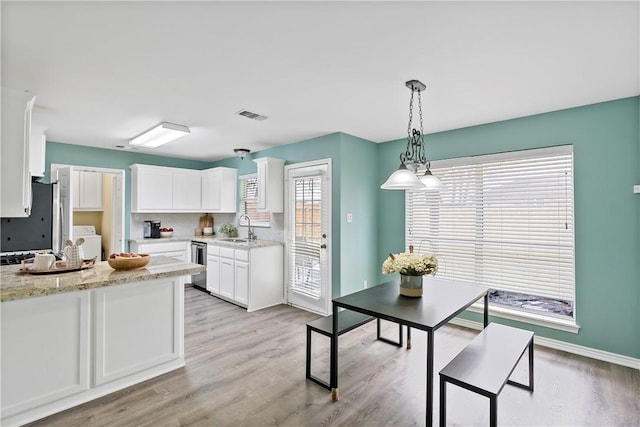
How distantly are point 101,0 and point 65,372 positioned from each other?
2.38 m

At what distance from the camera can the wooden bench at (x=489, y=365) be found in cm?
171

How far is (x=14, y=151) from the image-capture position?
2.14 meters

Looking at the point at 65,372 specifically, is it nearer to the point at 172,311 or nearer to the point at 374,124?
the point at 172,311

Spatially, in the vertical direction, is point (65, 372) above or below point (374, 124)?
below

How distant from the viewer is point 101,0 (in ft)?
5.05

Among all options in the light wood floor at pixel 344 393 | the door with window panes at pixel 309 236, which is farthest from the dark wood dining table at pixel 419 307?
the door with window panes at pixel 309 236

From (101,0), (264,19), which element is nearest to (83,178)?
(101,0)

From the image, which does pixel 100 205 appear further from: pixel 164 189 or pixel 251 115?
pixel 251 115

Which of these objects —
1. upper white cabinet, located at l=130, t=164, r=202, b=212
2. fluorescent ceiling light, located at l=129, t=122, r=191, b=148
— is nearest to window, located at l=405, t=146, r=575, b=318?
fluorescent ceiling light, located at l=129, t=122, r=191, b=148

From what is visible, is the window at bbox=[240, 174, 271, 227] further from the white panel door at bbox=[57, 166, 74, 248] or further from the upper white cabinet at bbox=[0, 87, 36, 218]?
the upper white cabinet at bbox=[0, 87, 36, 218]

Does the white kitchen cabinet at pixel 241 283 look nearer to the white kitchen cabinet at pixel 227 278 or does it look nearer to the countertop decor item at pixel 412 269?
the white kitchen cabinet at pixel 227 278

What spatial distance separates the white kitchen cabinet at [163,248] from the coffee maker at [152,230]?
10.5 inches

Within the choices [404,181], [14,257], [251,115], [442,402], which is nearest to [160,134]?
[251,115]

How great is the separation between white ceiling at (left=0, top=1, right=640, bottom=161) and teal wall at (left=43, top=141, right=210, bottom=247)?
1.41 meters
